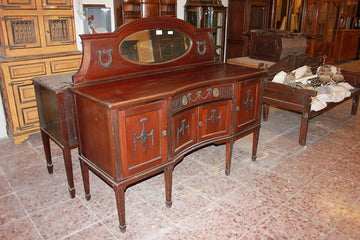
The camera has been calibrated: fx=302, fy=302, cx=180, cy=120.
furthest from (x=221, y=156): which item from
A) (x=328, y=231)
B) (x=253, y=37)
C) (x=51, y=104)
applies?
(x=253, y=37)

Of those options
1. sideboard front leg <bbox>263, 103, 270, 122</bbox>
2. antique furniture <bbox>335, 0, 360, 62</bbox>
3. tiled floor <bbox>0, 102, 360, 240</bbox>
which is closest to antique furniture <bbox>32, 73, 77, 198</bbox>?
tiled floor <bbox>0, 102, 360, 240</bbox>

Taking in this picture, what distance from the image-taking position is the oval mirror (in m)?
2.39

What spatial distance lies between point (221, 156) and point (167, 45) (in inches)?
53.7

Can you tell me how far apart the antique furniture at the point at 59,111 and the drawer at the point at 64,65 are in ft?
3.88

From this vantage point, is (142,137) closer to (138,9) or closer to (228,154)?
(228,154)

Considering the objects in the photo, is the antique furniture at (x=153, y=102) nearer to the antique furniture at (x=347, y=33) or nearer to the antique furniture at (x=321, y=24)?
the antique furniture at (x=321, y=24)

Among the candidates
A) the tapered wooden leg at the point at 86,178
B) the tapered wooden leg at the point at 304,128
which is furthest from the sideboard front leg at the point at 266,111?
the tapered wooden leg at the point at 86,178

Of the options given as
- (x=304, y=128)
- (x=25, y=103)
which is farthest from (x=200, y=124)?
(x=25, y=103)

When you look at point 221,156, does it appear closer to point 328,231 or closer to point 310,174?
point 310,174

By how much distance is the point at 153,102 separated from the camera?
1.99 m

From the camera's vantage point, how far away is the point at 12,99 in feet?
11.1

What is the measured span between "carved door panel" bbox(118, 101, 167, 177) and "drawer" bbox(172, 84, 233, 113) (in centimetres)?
18

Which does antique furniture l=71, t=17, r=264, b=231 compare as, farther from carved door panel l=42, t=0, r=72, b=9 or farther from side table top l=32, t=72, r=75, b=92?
carved door panel l=42, t=0, r=72, b=9

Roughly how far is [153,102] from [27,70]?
216 centimetres
